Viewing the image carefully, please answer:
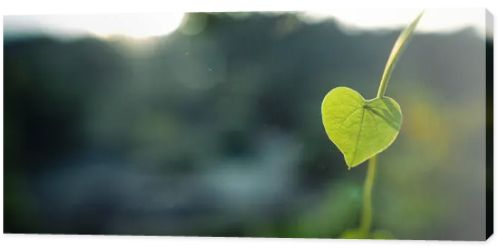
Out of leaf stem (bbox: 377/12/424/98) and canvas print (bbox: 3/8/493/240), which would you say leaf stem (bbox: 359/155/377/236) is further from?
leaf stem (bbox: 377/12/424/98)

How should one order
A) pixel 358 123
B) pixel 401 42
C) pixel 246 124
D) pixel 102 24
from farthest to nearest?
pixel 102 24
pixel 246 124
pixel 401 42
pixel 358 123

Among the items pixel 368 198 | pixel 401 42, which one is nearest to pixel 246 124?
pixel 368 198

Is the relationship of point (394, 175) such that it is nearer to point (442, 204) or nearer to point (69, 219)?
point (442, 204)

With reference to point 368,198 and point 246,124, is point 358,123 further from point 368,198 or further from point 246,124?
point 246,124

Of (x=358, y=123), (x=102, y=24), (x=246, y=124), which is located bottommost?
(x=358, y=123)

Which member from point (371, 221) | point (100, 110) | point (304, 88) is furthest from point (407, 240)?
point (100, 110)

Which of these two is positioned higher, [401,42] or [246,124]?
[401,42]

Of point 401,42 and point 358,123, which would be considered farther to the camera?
point 401,42
